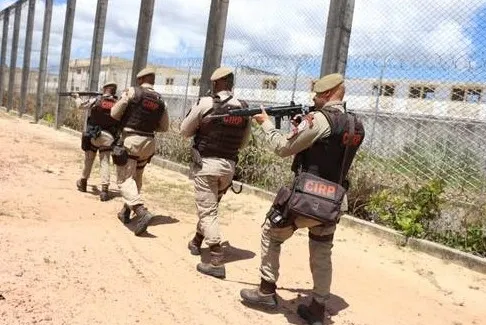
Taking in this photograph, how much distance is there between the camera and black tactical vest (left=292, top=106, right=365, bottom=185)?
369 centimetres

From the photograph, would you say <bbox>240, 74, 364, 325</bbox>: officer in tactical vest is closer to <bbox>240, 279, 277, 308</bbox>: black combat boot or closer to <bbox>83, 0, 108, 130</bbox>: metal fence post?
<bbox>240, 279, 277, 308</bbox>: black combat boot

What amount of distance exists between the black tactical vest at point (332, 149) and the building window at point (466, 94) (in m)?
3.14

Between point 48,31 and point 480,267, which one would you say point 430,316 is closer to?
point 480,267

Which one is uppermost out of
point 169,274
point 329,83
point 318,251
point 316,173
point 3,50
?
point 3,50

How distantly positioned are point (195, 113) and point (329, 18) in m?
3.19

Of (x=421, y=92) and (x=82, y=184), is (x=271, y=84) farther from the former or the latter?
(x=82, y=184)

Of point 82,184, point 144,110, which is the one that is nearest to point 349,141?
point 144,110

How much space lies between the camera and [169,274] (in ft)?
15.0

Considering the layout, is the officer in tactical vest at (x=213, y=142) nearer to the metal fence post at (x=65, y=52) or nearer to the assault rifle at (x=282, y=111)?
the assault rifle at (x=282, y=111)

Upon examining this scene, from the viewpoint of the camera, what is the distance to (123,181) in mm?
6230

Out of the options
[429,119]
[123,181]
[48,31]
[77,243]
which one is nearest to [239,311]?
[77,243]

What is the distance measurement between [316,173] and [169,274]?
160cm

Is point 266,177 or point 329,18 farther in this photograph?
point 266,177

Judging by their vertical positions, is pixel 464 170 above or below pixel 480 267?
above
